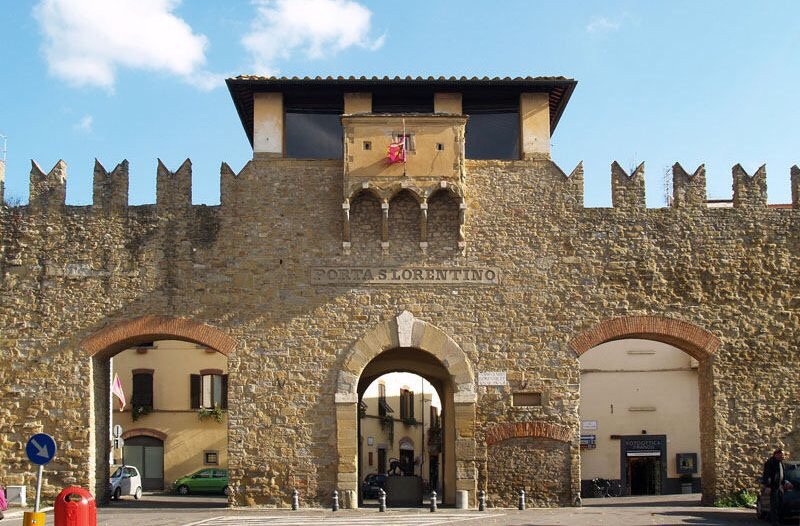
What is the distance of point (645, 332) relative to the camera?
71.1 ft

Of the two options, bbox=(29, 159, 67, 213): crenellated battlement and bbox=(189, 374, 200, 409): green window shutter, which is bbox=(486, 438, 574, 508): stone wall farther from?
bbox=(189, 374, 200, 409): green window shutter

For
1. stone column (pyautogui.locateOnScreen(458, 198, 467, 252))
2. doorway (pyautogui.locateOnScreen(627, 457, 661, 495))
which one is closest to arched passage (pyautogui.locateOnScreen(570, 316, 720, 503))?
stone column (pyautogui.locateOnScreen(458, 198, 467, 252))

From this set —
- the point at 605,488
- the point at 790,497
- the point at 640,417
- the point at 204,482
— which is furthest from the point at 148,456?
the point at 790,497

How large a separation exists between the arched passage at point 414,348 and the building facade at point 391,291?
0.04 meters

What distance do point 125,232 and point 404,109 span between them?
6718 millimetres

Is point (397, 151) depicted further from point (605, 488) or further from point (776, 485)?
point (605, 488)

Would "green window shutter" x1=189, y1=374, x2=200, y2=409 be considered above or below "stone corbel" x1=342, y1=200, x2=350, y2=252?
below

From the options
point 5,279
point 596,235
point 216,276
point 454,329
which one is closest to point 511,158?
point 596,235

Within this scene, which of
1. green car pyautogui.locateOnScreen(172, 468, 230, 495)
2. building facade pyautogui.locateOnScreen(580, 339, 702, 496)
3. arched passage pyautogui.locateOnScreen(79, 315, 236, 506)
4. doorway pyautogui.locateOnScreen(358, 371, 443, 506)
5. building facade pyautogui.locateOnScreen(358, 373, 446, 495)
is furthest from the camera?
building facade pyautogui.locateOnScreen(358, 373, 446, 495)

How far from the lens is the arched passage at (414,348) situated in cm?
2092

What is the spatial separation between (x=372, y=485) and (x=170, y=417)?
25.5 feet

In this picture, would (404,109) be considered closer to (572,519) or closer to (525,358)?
(525,358)

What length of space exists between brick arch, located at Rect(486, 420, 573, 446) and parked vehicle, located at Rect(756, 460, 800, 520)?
416cm

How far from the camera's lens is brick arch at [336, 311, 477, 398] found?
2120 centimetres
